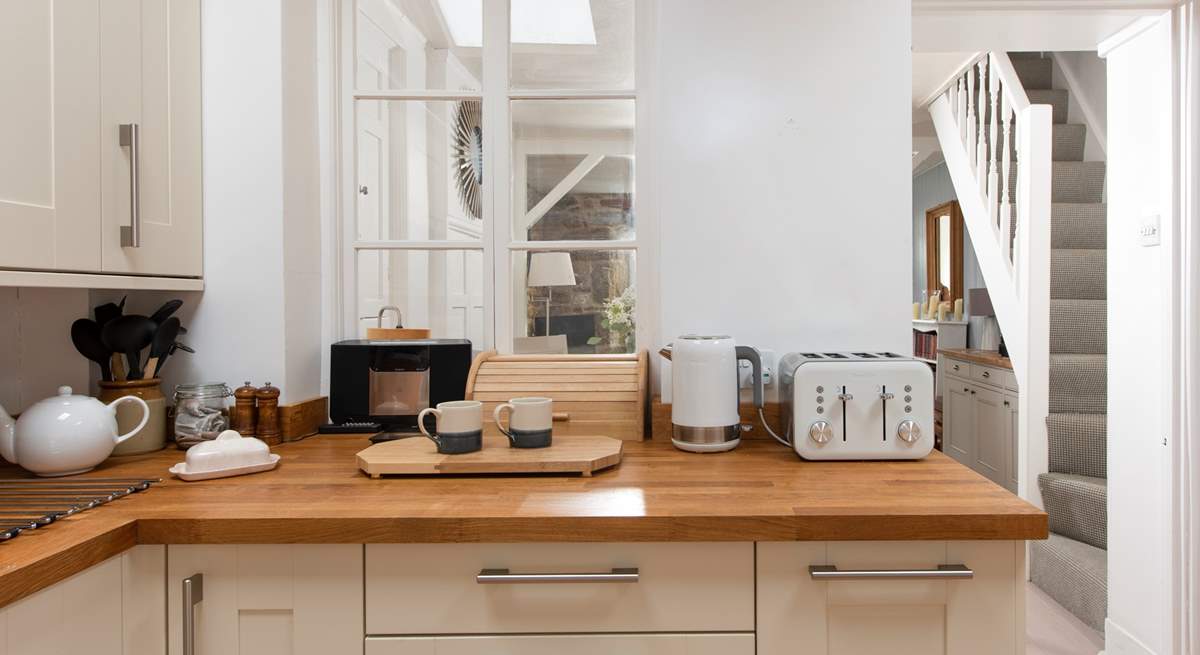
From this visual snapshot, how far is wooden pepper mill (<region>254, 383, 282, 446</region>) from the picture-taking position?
165 cm

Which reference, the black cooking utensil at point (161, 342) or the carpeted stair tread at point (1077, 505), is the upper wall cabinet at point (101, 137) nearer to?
the black cooking utensil at point (161, 342)

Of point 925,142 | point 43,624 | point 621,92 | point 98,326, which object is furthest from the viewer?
point 925,142

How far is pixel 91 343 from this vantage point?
1538 mm

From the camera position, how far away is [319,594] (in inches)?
43.9

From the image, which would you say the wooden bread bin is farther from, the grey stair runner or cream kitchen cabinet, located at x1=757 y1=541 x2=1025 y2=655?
the grey stair runner

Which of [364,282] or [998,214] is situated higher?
[998,214]

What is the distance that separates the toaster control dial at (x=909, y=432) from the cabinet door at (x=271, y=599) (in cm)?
108

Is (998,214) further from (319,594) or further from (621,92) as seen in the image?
(319,594)

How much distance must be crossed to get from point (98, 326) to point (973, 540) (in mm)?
1824

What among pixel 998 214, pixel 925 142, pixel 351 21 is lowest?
pixel 998 214

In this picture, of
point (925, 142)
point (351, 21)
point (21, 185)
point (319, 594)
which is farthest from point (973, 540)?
point (925, 142)

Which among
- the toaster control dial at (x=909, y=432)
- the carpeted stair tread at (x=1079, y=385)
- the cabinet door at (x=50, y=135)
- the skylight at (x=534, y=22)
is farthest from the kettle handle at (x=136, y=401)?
the carpeted stair tread at (x=1079, y=385)

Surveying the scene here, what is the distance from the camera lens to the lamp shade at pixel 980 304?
15.8ft

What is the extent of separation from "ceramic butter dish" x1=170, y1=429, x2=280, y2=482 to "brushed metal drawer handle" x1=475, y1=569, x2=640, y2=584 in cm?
60
